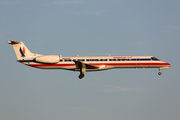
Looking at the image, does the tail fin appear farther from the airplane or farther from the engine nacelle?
the engine nacelle

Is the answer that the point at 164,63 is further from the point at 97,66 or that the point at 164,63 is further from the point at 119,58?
the point at 97,66

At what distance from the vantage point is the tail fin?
140 ft

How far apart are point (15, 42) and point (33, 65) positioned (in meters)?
5.31

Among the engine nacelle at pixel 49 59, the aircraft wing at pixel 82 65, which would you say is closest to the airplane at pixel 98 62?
the engine nacelle at pixel 49 59

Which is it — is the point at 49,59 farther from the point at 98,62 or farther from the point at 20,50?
the point at 98,62

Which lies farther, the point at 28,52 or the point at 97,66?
the point at 28,52

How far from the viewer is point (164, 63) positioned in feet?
136

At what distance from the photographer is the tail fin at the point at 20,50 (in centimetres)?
4256

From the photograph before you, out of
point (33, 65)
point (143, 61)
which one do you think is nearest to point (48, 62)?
point (33, 65)

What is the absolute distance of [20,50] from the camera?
140 feet

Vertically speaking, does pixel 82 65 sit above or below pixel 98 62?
below

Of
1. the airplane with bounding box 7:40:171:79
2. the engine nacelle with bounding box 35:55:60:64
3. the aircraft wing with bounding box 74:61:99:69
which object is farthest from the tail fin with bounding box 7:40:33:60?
the aircraft wing with bounding box 74:61:99:69

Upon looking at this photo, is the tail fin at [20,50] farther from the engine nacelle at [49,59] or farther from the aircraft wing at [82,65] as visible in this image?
the aircraft wing at [82,65]

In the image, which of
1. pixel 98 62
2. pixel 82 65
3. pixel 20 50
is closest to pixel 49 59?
pixel 20 50
